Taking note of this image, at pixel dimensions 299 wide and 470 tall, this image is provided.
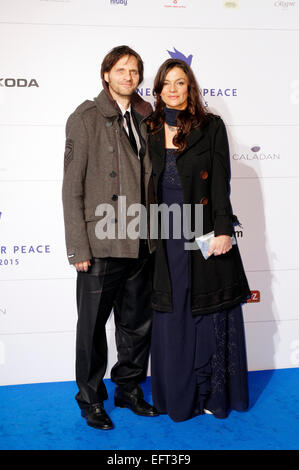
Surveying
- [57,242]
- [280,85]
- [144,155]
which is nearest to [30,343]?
[57,242]

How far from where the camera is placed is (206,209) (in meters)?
2.52

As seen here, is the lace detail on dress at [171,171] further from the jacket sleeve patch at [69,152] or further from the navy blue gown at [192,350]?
the jacket sleeve patch at [69,152]

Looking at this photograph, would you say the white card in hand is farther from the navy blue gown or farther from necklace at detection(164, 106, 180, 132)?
necklace at detection(164, 106, 180, 132)

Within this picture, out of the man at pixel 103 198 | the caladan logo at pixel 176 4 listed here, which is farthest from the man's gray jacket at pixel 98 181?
the caladan logo at pixel 176 4

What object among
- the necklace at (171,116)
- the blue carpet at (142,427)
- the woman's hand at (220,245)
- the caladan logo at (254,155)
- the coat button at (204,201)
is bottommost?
the blue carpet at (142,427)

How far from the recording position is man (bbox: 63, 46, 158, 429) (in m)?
2.41

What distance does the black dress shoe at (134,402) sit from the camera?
8.85ft

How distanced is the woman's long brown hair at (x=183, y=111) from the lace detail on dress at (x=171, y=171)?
0.17ft

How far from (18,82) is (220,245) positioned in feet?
5.31

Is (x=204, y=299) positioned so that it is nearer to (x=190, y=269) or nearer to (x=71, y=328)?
(x=190, y=269)

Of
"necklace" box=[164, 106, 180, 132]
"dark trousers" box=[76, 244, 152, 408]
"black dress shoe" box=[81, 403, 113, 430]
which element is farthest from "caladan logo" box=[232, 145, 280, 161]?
"black dress shoe" box=[81, 403, 113, 430]

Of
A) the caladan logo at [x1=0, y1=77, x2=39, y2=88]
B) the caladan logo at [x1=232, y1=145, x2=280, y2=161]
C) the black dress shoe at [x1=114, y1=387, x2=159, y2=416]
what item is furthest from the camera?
the caladan logo at [x1=232, y1=145, x2=280, y2=161]

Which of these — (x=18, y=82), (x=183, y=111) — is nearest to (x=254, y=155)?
(x=183, y=111)

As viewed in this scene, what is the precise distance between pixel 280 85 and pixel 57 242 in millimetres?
1812
